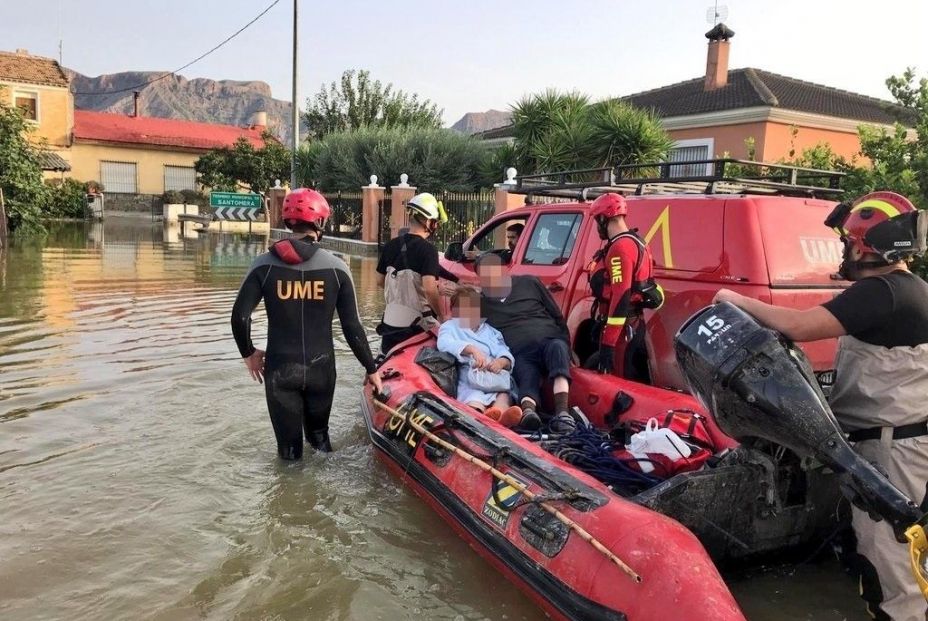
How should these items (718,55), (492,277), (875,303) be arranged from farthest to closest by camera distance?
(718,55) → (492,277) → (875,303)

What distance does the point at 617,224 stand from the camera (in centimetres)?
536

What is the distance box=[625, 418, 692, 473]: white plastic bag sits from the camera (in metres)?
3.79

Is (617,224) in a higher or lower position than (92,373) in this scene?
higher

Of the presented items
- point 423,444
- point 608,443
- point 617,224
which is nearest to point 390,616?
point 423,444

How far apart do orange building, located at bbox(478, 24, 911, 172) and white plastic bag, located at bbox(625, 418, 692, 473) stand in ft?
49.9

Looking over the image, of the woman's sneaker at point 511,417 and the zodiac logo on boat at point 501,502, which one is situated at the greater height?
the woman's sneaker at point 511,417

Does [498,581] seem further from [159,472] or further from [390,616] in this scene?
[159,472]

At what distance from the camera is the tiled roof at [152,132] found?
4438cm

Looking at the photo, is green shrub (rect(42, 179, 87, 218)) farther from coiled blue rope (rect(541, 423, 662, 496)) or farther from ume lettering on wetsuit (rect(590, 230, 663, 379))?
coiled blue rope (rect(541, 423, 662, 496))

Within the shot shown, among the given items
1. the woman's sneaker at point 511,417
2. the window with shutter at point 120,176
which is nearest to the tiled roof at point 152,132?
the window with shutter at point 120,176

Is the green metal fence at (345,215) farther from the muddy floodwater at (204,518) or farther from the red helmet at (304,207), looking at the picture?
the red helmet at (304,207)

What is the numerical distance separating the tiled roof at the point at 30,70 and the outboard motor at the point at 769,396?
150ft

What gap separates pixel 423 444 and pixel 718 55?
2173cm

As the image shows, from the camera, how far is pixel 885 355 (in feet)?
9.39
